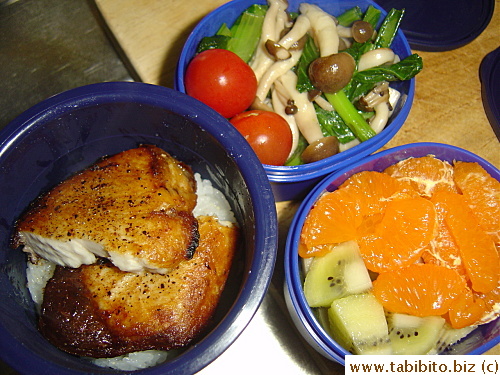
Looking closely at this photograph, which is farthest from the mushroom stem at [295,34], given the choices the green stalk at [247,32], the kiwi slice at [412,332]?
the kiwi slice at [412,332]

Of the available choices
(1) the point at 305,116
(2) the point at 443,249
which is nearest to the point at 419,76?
(1) the point at 305,116

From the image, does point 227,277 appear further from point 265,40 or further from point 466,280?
point 265,40

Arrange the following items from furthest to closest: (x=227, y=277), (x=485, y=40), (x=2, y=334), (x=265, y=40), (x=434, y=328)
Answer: (x=485, y=40) < (x=265, y=40) < (x=434, y=328) < (x=227, y=277) < (x=2, y=334)

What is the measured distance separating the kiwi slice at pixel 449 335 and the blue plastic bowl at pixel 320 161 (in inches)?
24.2

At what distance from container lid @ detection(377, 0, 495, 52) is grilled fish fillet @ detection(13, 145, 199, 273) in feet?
4.56

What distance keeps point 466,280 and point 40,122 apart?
131 centimetres

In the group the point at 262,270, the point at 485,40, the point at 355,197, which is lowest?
the point at 485,40

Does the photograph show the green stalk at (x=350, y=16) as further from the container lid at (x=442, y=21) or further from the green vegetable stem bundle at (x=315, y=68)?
the container lid at (x=442, y=21)

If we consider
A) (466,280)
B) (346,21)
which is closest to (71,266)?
(466,280)

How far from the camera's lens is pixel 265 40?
172cm

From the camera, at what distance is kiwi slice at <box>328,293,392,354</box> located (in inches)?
49.1

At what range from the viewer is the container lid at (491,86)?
1.81m

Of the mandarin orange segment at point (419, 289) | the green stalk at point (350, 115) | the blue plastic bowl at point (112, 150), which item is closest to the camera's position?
the blue plastic bowl at point (112, 150)

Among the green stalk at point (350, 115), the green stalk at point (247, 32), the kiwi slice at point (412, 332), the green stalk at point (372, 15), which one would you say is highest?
the green stalk at point (247, 32)
